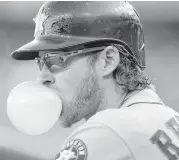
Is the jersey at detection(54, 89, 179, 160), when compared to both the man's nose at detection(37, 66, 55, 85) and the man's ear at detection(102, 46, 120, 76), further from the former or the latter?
the man's nose at detection(37, 66, 55, 85)

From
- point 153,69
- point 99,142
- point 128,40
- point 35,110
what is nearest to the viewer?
point 99,142

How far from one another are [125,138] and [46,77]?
0.44m

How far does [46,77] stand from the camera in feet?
4.78

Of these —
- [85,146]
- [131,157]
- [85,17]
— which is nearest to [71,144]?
[85,146]

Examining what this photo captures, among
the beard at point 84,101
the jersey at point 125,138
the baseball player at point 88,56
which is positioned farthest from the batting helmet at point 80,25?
the jersey at point 125,138

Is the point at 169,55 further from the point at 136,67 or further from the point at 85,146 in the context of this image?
the point at 85,146

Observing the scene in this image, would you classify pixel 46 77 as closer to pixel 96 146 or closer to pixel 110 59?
pixel 110 59

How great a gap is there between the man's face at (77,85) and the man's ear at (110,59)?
0.14 feet

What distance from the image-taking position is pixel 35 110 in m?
1.40

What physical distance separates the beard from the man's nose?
0.08 metres

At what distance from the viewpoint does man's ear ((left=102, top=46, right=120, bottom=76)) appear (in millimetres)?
1431

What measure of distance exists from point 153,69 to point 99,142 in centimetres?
274

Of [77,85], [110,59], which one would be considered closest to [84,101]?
[77,85]

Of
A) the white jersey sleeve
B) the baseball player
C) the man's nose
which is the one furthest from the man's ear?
the white jersey sleeve
